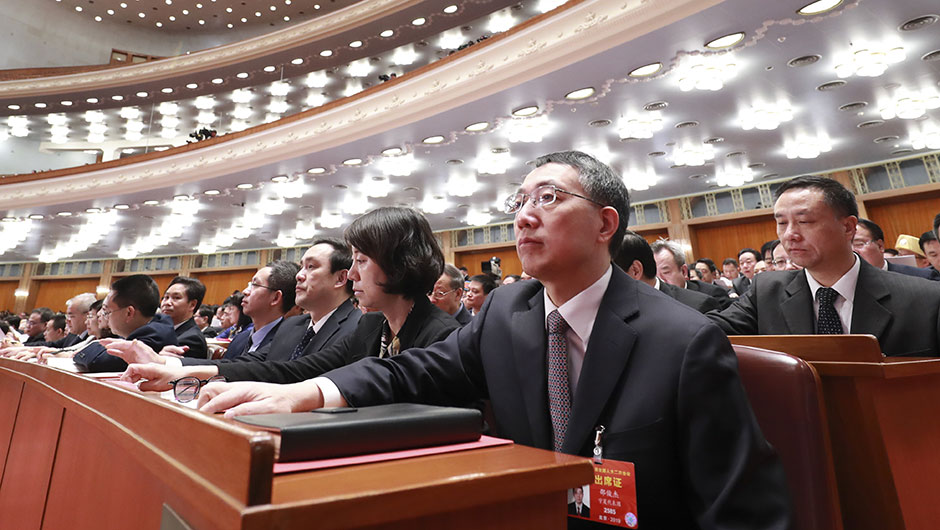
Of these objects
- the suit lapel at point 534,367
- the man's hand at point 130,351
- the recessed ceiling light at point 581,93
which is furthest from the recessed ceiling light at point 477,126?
the suit lapel at point 534,367

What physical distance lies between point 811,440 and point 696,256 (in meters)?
9.29

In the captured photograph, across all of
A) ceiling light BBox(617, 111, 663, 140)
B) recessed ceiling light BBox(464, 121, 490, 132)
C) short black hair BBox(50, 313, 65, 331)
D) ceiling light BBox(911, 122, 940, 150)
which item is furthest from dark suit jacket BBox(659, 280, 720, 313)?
short black hair BBox(50, 313, 65, 331)

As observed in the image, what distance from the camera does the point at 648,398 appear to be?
84 cm

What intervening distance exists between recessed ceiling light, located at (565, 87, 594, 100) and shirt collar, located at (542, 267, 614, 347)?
4687 millimetres

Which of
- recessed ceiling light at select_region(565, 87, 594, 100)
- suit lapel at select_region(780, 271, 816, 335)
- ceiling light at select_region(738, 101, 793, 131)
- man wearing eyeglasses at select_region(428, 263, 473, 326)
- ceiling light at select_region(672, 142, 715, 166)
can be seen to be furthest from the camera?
ceiling light at select_region(672, 142, 715, 166)

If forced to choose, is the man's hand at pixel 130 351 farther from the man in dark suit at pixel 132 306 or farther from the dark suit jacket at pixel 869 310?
the dark suit jacket at pixel 869 310

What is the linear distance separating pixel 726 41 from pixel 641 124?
159 centimetres

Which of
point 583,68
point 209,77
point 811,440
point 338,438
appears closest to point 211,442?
point 338,438

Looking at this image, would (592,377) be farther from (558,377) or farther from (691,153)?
(691,153)

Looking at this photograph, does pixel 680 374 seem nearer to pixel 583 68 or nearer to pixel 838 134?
pixel 583 68

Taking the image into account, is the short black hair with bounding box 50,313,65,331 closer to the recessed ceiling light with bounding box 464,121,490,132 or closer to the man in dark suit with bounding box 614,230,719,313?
the recessed ceiling light with bounding box 464,121,490,132

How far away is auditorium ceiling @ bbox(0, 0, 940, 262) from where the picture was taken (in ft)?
14.9

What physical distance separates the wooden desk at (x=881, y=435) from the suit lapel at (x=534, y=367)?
1.83 feet

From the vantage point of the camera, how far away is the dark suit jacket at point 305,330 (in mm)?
2059
